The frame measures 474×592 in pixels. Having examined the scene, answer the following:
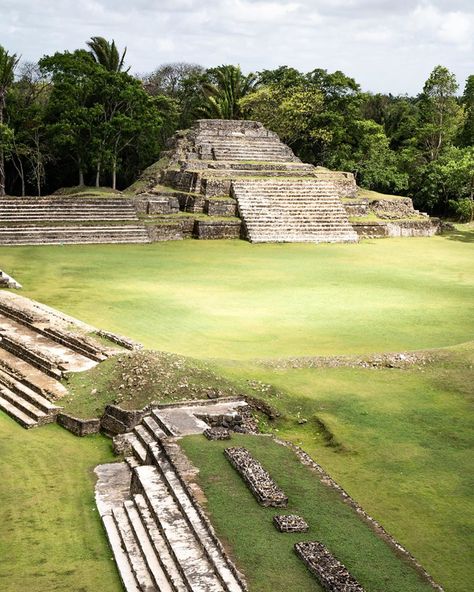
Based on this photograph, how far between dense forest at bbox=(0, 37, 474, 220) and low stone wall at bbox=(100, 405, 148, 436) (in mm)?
21385

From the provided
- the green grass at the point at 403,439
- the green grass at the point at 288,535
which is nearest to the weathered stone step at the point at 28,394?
the green grass at the point at 403,439

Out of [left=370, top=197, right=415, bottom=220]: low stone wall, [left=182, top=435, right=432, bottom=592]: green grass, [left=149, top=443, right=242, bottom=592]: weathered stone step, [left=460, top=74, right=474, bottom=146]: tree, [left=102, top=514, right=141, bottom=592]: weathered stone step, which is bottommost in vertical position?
[left=102, top=514, right=141, bottom=592]: weathered stone step

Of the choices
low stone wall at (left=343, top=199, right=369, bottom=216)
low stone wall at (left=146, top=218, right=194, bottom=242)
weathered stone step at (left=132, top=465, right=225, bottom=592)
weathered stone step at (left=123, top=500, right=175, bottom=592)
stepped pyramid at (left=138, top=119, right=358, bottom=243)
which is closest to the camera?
weathered stone step at (left=132, top=465, right=225, bottom=592)

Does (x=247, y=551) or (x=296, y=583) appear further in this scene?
(x=247, y=551)

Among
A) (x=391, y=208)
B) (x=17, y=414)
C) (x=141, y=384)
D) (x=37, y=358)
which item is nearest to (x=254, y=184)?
(x=391, y=208)

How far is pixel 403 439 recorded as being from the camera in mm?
9430

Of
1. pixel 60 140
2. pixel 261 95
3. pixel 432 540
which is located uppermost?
pixel 261 95

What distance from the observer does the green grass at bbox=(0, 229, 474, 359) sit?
1435 cm

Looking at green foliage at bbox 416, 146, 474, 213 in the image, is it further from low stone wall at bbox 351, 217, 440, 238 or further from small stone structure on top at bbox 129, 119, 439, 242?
small stone structure on top at bbox 129, 119, 439, 242

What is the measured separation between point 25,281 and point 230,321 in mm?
6186

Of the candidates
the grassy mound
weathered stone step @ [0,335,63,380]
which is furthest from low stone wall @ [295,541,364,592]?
weathered stone step @ [0,335,63,380]

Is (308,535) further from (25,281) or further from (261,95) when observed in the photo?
(261,95)

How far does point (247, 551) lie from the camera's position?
6430mm

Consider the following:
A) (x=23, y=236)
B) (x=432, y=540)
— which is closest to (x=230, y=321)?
(x=432, y=540)
